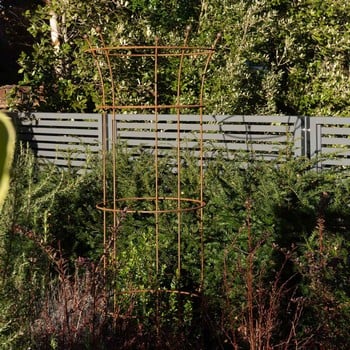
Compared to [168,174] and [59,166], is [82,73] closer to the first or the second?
[59,166]

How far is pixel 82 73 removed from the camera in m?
9.72

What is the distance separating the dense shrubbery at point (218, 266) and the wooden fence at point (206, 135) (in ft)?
1.19

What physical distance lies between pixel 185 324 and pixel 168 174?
76.5 inches

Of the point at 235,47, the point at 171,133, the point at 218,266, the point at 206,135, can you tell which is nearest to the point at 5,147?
the point at 218,266

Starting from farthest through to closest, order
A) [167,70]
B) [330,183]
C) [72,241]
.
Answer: [167,70], [72,241], [330,183]

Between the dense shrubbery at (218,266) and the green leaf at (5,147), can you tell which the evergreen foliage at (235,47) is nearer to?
the dense shrubbery at (218,266)

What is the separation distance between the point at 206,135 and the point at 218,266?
2.10 metres

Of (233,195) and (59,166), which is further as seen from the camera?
(59,166)

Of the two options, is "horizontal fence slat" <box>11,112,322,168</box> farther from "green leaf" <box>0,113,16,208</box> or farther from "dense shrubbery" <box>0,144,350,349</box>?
"green leaf" <box>0,113,16,208</box>

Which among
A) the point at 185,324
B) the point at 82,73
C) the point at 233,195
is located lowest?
the point at 185,324

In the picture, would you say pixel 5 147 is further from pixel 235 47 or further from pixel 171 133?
pixel 235 47

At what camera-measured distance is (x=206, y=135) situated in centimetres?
725

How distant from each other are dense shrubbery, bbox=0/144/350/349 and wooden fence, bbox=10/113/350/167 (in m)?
0.36

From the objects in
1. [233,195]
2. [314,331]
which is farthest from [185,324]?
[233,195]
